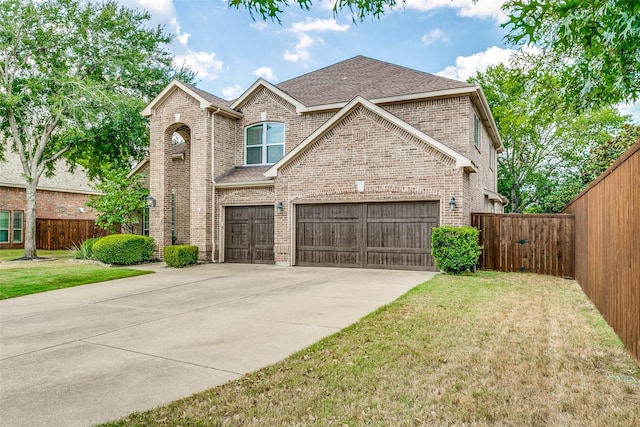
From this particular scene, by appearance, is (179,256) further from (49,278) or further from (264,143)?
(264,143)

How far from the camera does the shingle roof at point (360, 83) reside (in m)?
15.0

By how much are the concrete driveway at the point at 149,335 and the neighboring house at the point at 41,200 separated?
1667cm

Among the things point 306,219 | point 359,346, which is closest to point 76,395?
point 359,346

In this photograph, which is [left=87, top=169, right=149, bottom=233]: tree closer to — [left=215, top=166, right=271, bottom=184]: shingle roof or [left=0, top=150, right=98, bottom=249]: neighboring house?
[left=215, top=166, right=271, bottom=184]: shingle roof

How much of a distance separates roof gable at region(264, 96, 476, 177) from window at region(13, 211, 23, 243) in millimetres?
17484

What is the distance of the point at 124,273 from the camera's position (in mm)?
12617

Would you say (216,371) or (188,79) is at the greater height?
(188,79)

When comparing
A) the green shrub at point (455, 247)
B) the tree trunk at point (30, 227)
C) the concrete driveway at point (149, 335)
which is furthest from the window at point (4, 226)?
the green shrub at point (455, 247)

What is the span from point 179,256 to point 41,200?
15.4m

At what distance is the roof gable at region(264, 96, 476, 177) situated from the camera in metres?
12.0

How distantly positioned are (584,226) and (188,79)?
829 inches

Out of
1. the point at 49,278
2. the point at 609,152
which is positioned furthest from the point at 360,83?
the point at 609,152

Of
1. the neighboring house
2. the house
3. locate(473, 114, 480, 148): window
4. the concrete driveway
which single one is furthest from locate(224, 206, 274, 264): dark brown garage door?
the neighboring house

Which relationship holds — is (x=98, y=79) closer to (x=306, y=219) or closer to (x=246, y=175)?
(x=246, y=175)
